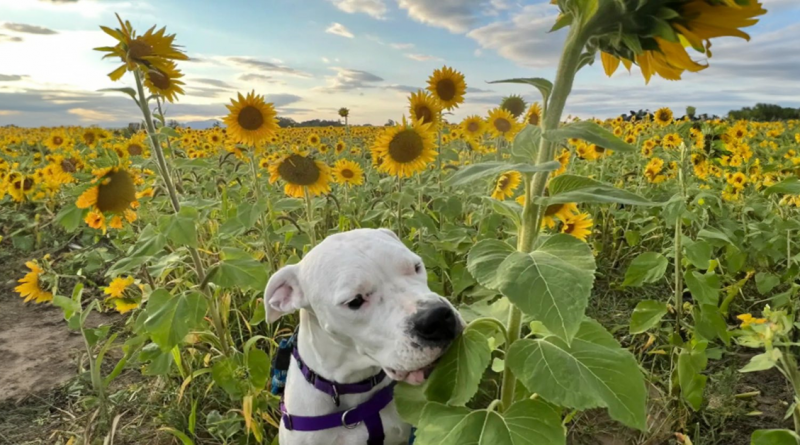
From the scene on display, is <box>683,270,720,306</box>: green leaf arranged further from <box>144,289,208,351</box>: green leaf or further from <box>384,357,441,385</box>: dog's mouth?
<box>144,289,208,351</box>: green leaf

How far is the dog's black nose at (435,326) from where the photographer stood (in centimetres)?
144

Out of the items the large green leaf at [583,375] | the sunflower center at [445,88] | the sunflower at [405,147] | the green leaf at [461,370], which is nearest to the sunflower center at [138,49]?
the sunflower at [405,147]

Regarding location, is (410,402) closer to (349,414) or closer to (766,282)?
(349,414)

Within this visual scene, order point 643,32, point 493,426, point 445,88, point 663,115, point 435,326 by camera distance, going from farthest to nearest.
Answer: point 663,115 < point 445,88 < point 435,326 < point 493,426 < point 643,32

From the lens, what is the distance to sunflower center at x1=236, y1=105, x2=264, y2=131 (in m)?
3.58

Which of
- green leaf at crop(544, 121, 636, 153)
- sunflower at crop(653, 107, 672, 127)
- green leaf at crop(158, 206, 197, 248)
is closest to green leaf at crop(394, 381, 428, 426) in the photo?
green leaf at crop(544, 121, 636, 153)

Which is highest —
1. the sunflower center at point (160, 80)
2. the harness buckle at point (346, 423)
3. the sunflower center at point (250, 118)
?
the sunflower center at point (160, 80)

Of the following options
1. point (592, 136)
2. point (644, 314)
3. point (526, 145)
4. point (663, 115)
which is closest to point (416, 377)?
point (526, 145)

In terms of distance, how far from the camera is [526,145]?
1226 mm

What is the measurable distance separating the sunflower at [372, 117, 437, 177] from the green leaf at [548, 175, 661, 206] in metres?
2.51

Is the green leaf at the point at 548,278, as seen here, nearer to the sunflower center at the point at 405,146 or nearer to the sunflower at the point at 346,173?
the sunflower center at the point at 405,146

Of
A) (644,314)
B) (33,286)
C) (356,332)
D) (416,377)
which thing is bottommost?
(33,286)

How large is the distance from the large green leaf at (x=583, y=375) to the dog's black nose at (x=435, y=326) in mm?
255

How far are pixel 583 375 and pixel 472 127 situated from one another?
4.36m
